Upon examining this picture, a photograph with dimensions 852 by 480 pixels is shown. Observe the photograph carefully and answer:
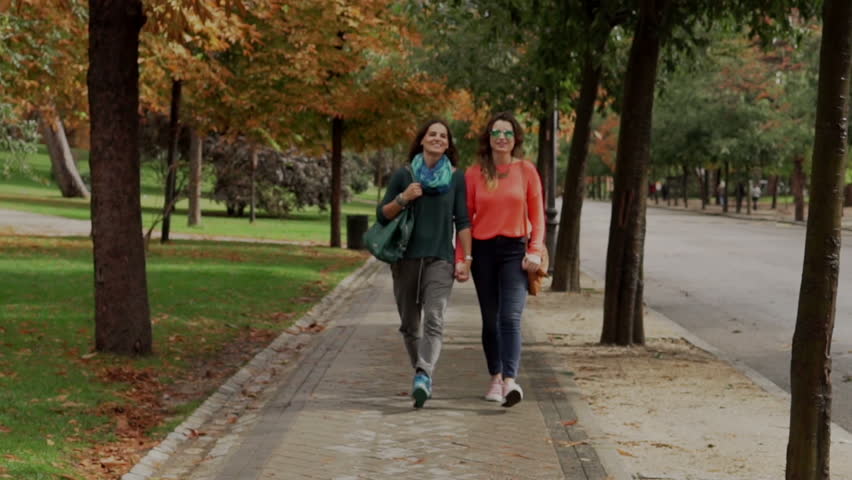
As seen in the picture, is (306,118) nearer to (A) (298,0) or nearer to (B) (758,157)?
(A) (298,0)

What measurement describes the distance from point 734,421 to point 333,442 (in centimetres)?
264

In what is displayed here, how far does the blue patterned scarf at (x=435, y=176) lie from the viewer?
8.53m

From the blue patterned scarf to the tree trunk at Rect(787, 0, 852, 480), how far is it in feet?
10.2

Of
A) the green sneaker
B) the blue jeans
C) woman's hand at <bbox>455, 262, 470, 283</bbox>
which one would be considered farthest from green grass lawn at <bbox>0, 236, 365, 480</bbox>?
the blue jeans

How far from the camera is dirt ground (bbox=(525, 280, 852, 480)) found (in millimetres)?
6973

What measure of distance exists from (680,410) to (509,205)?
1768 millimetres

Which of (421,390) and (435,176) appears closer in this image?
(421,390)

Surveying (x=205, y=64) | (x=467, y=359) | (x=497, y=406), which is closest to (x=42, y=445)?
(x=497, y=406)

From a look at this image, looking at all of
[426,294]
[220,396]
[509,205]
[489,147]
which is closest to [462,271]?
[426,294]

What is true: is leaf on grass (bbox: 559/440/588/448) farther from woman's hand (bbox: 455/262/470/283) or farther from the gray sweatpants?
woman's hand (bbox: 455/262/470/283)

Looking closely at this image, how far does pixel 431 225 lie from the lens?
864 centimetres

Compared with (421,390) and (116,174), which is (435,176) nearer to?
(421,390)

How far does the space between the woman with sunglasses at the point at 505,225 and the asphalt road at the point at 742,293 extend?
7.32 feet

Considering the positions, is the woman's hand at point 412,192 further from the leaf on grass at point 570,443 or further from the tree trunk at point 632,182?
the tree trunk at point 632,182
